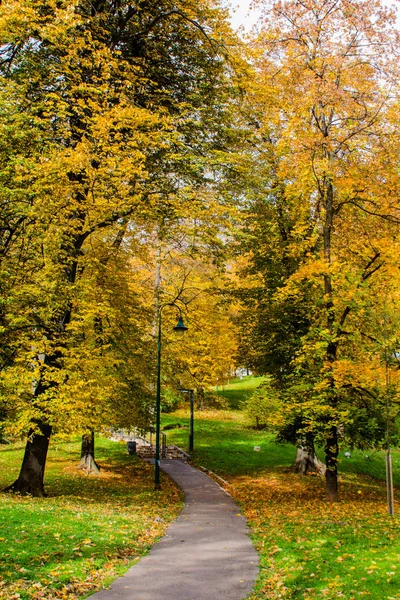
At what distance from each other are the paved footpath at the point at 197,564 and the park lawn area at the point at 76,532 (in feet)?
1.07

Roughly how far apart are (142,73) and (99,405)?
10495mm

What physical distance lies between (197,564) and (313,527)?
12.3ft

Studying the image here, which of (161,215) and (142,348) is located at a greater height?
(161,215)

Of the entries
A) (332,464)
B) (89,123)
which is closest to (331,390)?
(332,464)

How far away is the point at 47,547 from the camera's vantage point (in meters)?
8.91

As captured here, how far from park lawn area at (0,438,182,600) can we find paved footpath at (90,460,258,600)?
32 centimetres

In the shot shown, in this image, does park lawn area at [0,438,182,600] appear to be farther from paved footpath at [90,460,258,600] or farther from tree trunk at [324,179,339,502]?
tree trunk at [324,179,339,502]

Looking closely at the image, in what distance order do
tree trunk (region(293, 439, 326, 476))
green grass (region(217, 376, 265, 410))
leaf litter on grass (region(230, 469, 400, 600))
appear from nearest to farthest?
leaf litter on grass (region(230, 469, 400, 600))
tree trunk (region(293, 439, 326, 476))
green grass (region(217, 376, 265, 410))

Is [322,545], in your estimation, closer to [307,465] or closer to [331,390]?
[331,390]

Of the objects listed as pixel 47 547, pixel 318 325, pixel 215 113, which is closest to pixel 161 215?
pixel 215 113

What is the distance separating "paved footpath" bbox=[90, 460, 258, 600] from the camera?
24.5ft

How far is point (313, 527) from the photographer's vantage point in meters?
11.8

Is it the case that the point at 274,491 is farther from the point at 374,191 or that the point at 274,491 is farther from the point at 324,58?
the point at 324,58

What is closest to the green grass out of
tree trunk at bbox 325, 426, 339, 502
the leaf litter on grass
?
the leaf litter on grass
